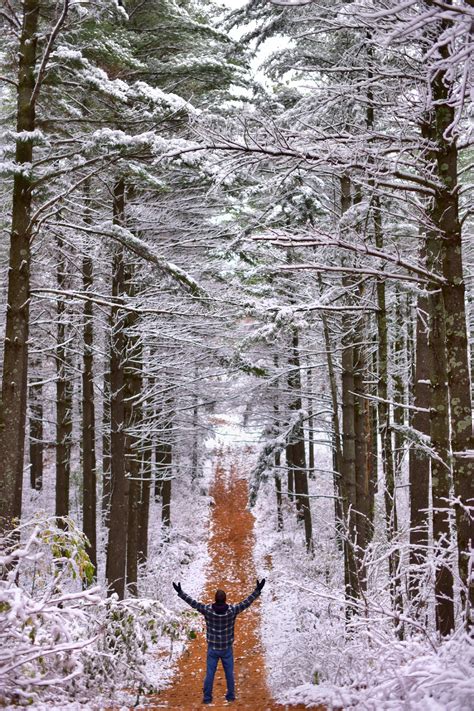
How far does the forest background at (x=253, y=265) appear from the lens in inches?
195

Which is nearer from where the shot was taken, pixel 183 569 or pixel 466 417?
pixel 466 417

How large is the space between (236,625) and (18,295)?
33.9ft

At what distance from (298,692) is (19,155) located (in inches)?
300

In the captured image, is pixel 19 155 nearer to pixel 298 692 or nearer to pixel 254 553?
pixel 298 692

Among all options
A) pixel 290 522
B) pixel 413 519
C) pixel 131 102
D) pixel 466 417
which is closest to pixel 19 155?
pixel 131 102

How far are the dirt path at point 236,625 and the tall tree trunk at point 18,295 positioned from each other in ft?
11.9

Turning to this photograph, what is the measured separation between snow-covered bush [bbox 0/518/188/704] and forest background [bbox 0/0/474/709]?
0.16 feet

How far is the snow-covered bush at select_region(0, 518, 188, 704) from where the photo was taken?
3797mm

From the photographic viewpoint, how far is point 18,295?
305 inches

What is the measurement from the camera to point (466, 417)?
5180 mm

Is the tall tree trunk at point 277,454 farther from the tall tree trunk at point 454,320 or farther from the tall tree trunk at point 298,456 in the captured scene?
the tall tree trunk at point 454,320

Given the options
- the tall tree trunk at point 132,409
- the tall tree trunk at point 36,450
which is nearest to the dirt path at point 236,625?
the tall tree trunk at point 132,409

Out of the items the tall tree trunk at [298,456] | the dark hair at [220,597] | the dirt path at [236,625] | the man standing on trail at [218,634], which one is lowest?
the dirt path at [236,625]

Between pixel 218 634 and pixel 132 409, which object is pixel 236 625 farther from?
pixel 218 634
